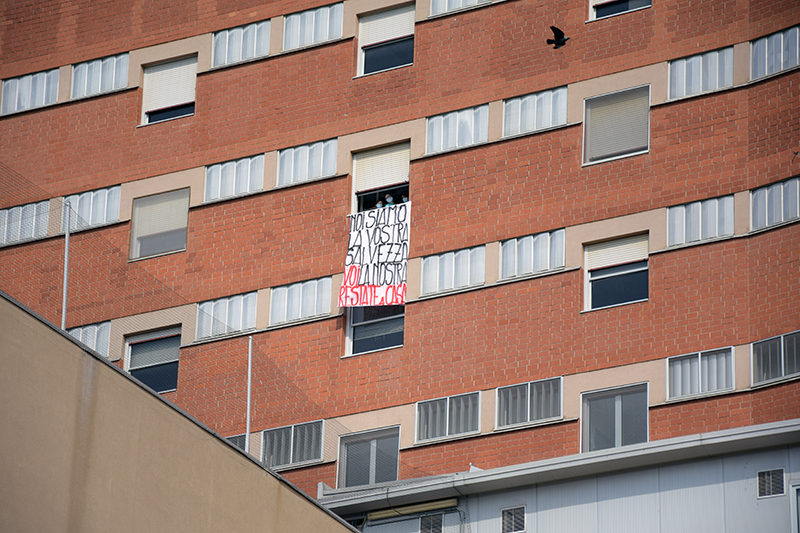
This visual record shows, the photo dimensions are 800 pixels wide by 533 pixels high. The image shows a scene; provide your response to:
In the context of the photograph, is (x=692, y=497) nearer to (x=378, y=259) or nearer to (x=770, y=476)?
(x=770, y=476)

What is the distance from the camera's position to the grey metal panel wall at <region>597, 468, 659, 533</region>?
2417cm

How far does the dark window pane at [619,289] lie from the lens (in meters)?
26.9

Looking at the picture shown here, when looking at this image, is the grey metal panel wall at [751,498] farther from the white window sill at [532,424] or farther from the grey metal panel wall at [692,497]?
the white window sill at [532,424]

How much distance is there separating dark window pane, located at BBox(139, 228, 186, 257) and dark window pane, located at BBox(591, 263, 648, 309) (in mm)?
9834

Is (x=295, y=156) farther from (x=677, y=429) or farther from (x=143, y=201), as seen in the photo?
(x=677, y=429)

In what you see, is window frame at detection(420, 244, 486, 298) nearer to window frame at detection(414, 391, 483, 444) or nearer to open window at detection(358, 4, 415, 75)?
window frame at detection(414, 391, 483, 444)

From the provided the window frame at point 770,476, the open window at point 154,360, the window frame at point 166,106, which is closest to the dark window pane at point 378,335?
the window frame at point 166,106

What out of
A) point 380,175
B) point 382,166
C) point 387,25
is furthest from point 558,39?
point 380,175

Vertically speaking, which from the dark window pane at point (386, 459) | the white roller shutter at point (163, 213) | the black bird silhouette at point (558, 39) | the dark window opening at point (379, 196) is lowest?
the dark window pane at point (386, 459)

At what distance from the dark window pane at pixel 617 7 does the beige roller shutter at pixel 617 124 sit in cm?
172

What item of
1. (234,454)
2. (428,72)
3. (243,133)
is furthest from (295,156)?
(234,454)

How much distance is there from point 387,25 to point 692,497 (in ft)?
41.5

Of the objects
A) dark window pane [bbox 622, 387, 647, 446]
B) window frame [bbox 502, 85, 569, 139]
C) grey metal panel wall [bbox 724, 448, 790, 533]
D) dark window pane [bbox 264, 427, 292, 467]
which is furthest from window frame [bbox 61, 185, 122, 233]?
dark window pane [bbox 264, 427, 292, 467]

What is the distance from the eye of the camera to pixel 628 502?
2447 centimetres
